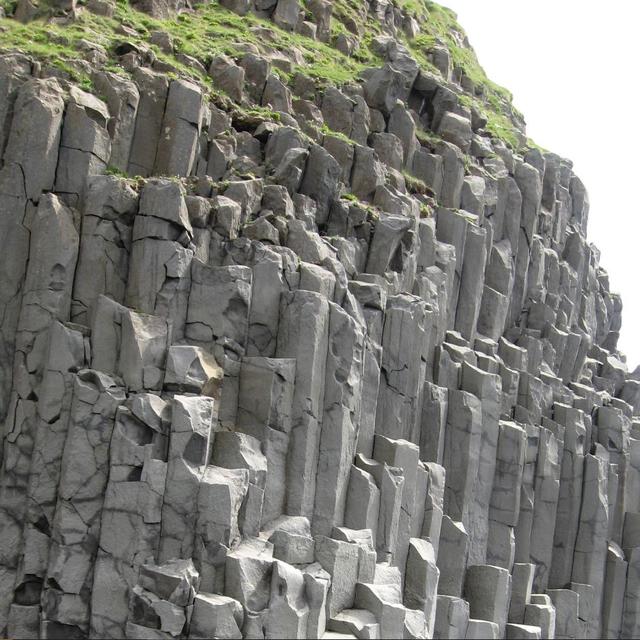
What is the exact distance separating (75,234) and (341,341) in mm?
8343

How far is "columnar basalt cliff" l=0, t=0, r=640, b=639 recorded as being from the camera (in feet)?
103

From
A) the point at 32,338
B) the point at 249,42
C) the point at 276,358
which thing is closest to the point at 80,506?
the point at 32,338

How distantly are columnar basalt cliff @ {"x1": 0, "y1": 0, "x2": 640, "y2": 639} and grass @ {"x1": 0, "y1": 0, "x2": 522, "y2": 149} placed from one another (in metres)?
0.19

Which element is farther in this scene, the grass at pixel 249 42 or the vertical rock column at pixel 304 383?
the grass at pixel 249 42

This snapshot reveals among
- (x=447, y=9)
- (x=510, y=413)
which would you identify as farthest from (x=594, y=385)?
(x=447, y=9)

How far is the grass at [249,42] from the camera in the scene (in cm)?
4019

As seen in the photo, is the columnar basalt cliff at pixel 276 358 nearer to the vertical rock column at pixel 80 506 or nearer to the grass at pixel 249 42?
the vertical rock column at pixel 80 506

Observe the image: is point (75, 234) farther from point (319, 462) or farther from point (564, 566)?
point (564, 566)

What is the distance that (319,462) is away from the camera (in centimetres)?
3519

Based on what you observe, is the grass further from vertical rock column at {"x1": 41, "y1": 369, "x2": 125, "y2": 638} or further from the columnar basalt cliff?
vertical rock column at {"x1": 41, "y1": 369, "x2": 125, "y2": 638}

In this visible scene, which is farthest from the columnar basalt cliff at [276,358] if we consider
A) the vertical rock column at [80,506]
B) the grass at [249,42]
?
the grass at [249,42]

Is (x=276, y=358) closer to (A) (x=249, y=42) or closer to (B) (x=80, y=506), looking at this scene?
(B) (x=80, y=506)

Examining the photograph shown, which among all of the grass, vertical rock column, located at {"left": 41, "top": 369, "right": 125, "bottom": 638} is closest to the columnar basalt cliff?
vertical rock column, located at {"left": 41, "top": 369, "right": 125, "bottom": 638}

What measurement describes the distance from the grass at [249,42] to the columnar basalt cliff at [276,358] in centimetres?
19
